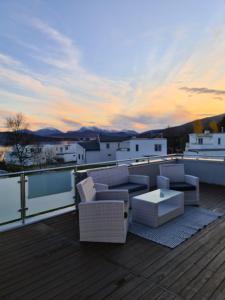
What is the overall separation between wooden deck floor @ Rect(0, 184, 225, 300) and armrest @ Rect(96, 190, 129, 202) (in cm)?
65

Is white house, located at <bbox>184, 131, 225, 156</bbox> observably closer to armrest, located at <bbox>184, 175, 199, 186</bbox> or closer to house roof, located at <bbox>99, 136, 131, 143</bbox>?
house roof, located at <bbox>99, 136, 131, 143</bbox>

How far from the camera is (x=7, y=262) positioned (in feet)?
8.03

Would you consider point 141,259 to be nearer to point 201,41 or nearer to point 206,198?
point 206,198

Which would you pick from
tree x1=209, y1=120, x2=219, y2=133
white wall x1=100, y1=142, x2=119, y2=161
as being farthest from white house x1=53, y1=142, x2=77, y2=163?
tree x1=209, y1=120, x2=219, y2=133

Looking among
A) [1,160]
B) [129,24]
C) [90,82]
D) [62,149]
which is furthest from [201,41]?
[62,149]

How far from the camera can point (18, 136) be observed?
21.6 meters

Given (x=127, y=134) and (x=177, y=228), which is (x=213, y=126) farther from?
(x=177, y=228)

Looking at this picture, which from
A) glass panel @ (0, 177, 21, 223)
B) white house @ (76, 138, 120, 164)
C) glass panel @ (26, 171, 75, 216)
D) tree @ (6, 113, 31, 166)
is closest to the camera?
glass panel @ (0, 177, 21, 223)

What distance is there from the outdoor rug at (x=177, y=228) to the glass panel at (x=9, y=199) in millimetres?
1948

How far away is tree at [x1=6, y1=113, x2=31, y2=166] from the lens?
20.3 metres

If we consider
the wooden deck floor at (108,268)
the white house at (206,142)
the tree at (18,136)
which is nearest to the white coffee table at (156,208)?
the wooden deck floor at (108,268)

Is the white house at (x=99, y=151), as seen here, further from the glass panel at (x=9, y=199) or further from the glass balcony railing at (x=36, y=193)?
the glass panel at (x=9, y=199)

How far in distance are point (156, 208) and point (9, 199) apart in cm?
241

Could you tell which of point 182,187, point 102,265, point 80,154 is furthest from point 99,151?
point 102,265
